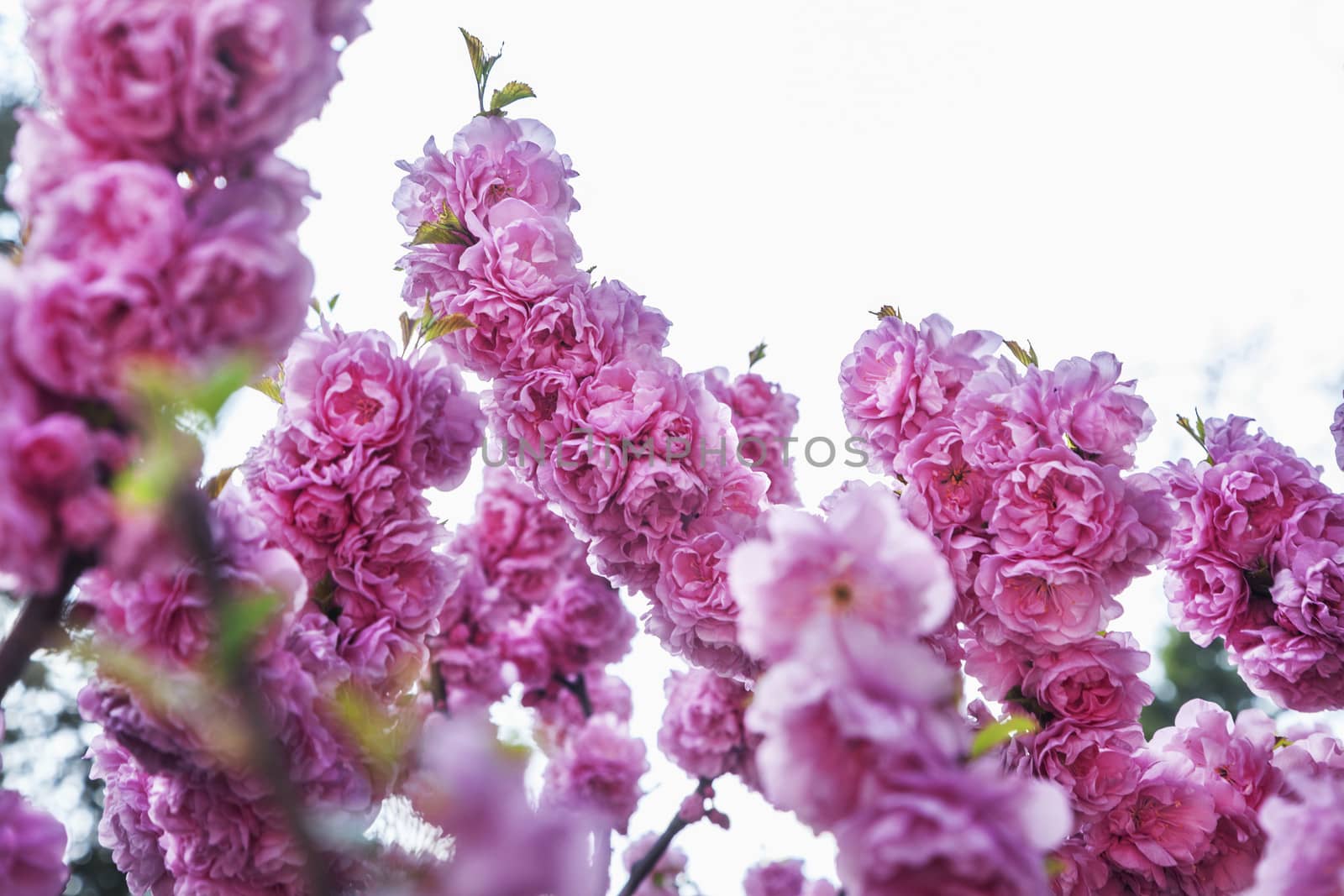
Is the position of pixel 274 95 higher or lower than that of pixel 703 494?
higher

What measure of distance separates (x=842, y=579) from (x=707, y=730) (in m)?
2.43

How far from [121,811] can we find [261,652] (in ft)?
2.09

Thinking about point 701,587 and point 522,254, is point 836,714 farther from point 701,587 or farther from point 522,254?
point 522,254

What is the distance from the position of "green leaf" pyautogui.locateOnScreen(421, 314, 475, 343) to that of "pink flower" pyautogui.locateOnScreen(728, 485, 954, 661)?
1.11 meters

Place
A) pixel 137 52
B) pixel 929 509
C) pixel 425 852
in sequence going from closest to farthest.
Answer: pixel 137 52
pixel 425 852
pixel 929 509

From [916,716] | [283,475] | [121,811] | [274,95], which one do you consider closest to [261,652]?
[283,475]

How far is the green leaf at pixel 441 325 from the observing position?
1786 millimetres

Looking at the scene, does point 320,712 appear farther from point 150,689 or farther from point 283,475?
point 283,475

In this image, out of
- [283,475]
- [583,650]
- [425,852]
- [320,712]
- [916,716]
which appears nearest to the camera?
[916,716]

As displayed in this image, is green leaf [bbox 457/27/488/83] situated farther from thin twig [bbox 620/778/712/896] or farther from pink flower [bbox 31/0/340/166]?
thin twig [bbox 620/778/712/896]

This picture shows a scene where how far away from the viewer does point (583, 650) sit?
388cm

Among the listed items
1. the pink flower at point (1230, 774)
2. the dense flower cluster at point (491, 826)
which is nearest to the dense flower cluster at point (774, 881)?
the pink flower at point (1230, 774)

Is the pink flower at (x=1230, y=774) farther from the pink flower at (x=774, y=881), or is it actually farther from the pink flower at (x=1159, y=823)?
the pink flower at (x=774, y=881)

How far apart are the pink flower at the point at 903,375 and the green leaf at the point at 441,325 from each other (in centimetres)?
82
